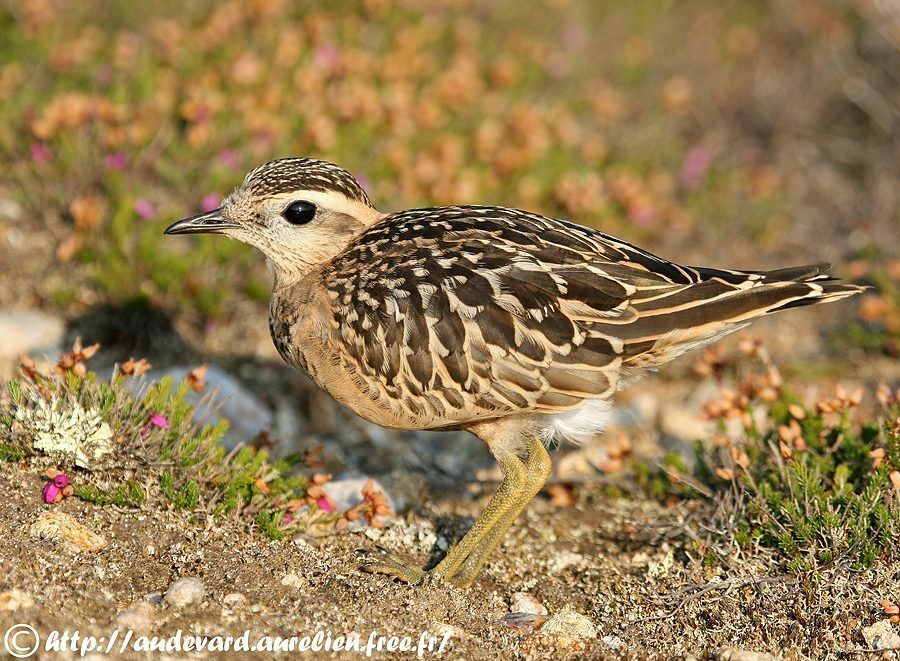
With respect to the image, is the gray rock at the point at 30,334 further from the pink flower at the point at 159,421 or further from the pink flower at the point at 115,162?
the pink flower at the point at 159,421

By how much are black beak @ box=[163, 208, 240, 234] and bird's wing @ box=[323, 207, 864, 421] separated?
947 mm

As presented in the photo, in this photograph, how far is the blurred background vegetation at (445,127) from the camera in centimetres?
757

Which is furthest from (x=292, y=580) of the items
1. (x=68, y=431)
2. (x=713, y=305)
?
(x=713, y=305)

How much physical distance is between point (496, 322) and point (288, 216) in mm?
1456

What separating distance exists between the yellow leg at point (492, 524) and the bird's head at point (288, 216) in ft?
5.08

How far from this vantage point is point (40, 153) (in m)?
7.57

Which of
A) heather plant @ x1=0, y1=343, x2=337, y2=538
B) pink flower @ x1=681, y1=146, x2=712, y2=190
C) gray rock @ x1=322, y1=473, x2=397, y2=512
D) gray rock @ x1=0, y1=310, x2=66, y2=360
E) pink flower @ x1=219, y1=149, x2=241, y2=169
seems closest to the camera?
heather plant @ x1=0, y1=343, x2=337, y2=538

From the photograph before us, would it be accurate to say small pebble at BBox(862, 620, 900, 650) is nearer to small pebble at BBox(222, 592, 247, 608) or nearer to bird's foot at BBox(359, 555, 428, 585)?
bird's foot at BBox(359, 555, 428, 585)

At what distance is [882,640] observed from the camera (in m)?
4.72

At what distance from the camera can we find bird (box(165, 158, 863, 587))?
5.01 m

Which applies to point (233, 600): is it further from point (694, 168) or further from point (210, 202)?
point (694, 168)

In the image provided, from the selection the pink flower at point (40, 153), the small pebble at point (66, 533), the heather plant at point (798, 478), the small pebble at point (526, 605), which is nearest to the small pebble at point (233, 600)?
the small pebble at point (66, 533)

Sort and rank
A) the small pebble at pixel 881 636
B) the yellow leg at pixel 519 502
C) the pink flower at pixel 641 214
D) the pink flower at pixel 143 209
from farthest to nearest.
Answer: the pink flower at pixel 641 214 < the pink flower at pixel 143 209 < the yellow leg at pixel 519 502 < the small pebble at pixel 881 636

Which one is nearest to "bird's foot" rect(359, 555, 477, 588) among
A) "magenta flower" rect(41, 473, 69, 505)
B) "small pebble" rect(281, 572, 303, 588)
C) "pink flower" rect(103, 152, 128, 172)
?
"small pebble" rect(281, 572, 303, 588)
